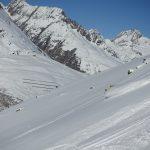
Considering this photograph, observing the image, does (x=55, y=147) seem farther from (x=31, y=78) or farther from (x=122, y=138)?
(x=31, y=78)

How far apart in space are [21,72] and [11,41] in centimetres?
3296

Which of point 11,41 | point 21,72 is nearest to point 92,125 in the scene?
point 21,72

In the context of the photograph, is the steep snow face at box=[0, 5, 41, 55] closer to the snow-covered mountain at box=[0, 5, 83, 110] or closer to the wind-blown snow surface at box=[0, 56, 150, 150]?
the snow-covered mountain at box=[0, 5, 83, 110]

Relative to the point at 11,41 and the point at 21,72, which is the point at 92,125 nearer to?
the point at 21,72

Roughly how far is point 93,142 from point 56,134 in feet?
9.47

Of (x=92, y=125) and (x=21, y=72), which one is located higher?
(x=92, y=125)

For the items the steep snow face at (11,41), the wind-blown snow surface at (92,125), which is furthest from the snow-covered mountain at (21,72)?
the wind-blown snow surface at (92,125)

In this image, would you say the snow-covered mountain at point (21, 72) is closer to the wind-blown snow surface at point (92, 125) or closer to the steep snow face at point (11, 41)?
the steep snow face at point (11, 41)

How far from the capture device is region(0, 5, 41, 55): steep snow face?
126m

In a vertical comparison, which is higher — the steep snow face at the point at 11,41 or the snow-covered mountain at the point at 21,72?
the steep snow face at the point at 11,41

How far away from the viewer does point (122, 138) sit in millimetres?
8617

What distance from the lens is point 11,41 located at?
132500 mm

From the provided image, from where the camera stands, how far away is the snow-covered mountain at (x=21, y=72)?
85.9m

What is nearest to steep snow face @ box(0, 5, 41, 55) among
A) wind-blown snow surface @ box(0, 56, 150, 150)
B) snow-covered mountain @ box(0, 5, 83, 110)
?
snow-covered mountain @ box(0, 5, 83, 110)
